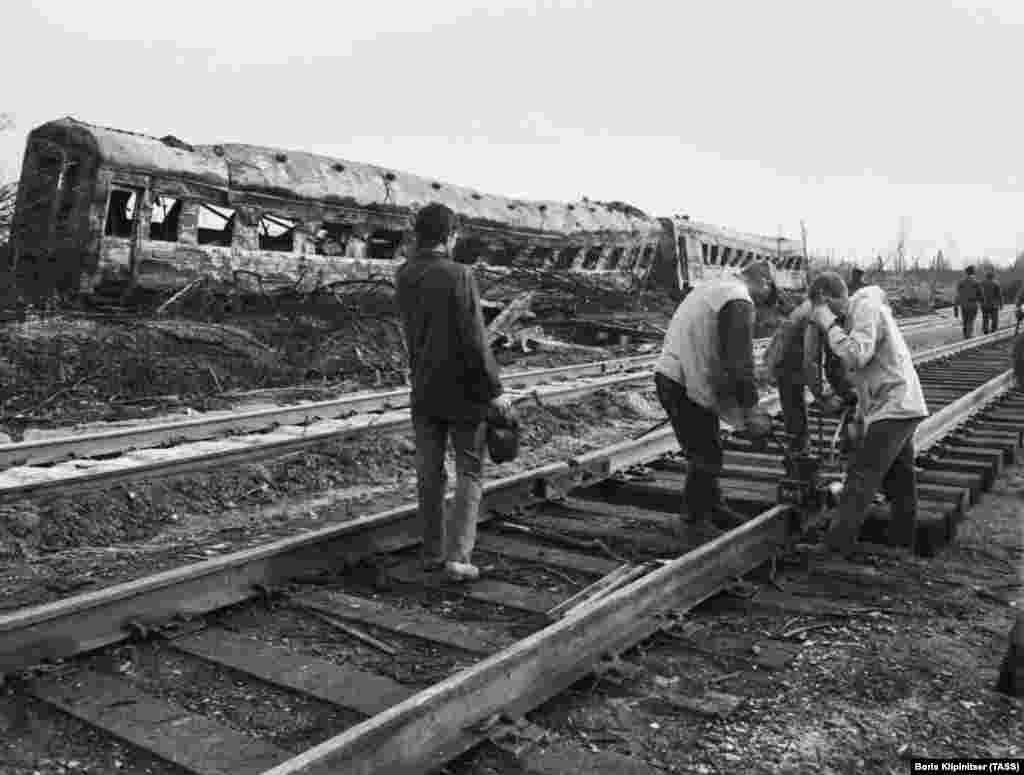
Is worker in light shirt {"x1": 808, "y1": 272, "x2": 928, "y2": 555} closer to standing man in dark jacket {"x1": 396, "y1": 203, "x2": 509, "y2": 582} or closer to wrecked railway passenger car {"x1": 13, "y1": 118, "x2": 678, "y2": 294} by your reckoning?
standing man in dark jacket {"x1": 396, "y1": 203, "x2": 509, "y2": 582}

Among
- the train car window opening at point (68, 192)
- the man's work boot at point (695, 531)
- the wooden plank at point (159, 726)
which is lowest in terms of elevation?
the wooden plank at point (159, 726)

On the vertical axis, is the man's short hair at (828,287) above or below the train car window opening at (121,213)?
below

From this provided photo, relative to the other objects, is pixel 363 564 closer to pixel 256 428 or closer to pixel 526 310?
pixel 256 428

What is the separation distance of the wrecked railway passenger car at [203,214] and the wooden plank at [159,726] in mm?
13129

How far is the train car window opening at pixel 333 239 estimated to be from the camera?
19.4 m

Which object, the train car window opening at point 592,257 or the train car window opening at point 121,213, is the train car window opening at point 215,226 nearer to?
the train car window opening at point 121,213

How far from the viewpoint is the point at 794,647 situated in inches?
163

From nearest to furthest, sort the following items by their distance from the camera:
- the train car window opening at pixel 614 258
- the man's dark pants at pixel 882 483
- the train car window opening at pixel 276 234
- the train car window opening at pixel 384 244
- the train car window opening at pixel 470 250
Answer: the man's dark pants at pixel 882 483, the train car window opening at pixel 276 234, the train car window opening at pixel 384 244, the train car window opening at pixel 470 250, the train car window opening at pixel 614 258

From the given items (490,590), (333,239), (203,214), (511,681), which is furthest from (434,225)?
(333,239)

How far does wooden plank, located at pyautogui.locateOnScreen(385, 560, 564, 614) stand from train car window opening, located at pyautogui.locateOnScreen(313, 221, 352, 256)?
15.2 metres

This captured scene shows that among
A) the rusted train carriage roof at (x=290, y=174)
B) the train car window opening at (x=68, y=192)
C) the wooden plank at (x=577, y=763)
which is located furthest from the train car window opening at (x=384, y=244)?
the wooden plank at (x=577, y=763)

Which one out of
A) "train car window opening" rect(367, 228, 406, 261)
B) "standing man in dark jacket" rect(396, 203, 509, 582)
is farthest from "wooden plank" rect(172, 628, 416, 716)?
"train car window opening" rect(367, 228, 406, 261)

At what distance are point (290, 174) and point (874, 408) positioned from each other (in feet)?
48.3

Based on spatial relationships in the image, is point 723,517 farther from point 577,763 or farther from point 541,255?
point 541,255
